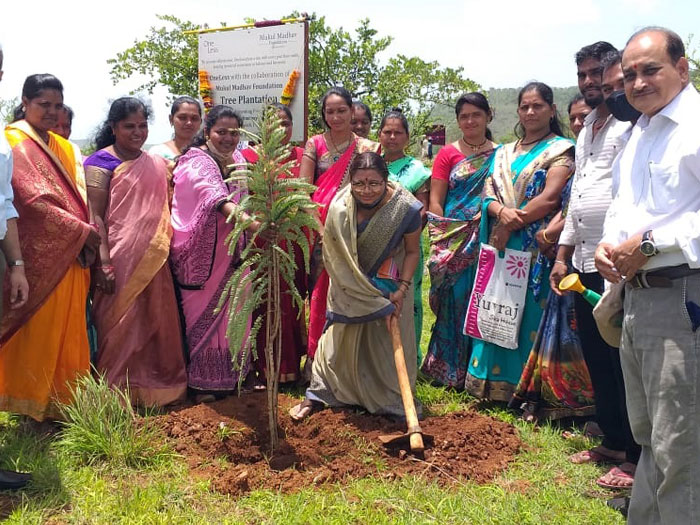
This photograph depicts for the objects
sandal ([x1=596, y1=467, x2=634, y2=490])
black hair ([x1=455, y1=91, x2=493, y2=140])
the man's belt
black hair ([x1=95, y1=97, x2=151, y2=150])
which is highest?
black hair ([x1=455, y1=91, x2=493, y2=140])

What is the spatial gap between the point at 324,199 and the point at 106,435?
2200 mm

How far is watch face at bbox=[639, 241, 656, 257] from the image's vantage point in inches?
90.8

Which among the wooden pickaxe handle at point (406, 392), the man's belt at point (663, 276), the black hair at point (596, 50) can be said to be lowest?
the wooden pickaxe handle at point (406, 392)

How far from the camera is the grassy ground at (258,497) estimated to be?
3.03 metres

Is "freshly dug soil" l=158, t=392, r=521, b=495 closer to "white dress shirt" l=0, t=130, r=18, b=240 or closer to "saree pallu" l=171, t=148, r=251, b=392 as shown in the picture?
"saree pallu" l=171, t=148, r=251, b=392

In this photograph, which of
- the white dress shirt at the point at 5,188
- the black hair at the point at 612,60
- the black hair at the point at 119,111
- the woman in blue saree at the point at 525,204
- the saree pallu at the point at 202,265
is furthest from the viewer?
the saree pallu at the point at 202,265

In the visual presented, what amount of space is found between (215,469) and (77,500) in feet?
2.31

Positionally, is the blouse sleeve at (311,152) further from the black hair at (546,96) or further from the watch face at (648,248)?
the watch face at (648,248)

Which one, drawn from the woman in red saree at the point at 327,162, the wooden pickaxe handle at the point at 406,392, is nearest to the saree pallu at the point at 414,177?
the woman in red saree at the point at 327,162

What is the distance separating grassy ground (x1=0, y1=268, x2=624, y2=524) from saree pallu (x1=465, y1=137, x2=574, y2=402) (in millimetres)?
896

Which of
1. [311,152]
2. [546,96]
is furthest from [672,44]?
[311,152]

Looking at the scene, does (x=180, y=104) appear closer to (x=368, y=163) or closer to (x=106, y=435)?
(x=368, y=163)

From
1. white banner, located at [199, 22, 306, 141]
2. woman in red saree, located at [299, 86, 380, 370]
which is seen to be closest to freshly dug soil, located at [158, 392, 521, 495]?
woman in red saree, located at [299, 86, 380, 370]

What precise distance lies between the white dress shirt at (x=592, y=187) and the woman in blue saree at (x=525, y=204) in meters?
0.57
